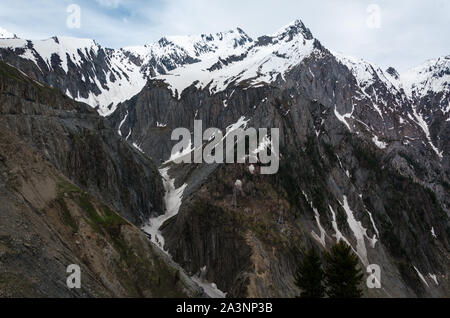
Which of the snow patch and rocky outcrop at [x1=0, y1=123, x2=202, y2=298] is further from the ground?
the snow patch

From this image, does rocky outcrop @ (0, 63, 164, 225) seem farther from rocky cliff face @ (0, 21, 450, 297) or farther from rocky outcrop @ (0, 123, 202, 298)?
rocky outcrop @ (0, 123, 202, 298)

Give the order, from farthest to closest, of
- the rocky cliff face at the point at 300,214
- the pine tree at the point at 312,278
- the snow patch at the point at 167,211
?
the snow patch at the point at 167,211
the rocky cliff face at the point at 300,214
the pine tree at the point at 312,278

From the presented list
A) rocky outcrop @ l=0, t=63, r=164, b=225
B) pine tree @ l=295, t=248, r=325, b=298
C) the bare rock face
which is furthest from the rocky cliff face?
pine tree @ l=295, t=248, r=325, b=298

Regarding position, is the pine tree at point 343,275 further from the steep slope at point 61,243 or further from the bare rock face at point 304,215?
the bare rock face at point 304,215

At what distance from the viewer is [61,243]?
151 ft

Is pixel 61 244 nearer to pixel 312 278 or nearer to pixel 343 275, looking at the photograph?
pixel 312 278

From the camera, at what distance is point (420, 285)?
383 feet

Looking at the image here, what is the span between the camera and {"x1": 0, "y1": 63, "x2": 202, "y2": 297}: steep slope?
37469mm

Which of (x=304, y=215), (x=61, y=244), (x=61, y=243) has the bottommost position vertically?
(x=61, y=244)

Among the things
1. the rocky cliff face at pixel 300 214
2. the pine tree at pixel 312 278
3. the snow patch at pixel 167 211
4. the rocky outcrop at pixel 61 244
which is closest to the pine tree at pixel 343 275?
the pine tree at pixel 312 278

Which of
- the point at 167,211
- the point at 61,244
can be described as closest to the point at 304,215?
the point at 167,211

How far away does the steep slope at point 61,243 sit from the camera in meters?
37.5
